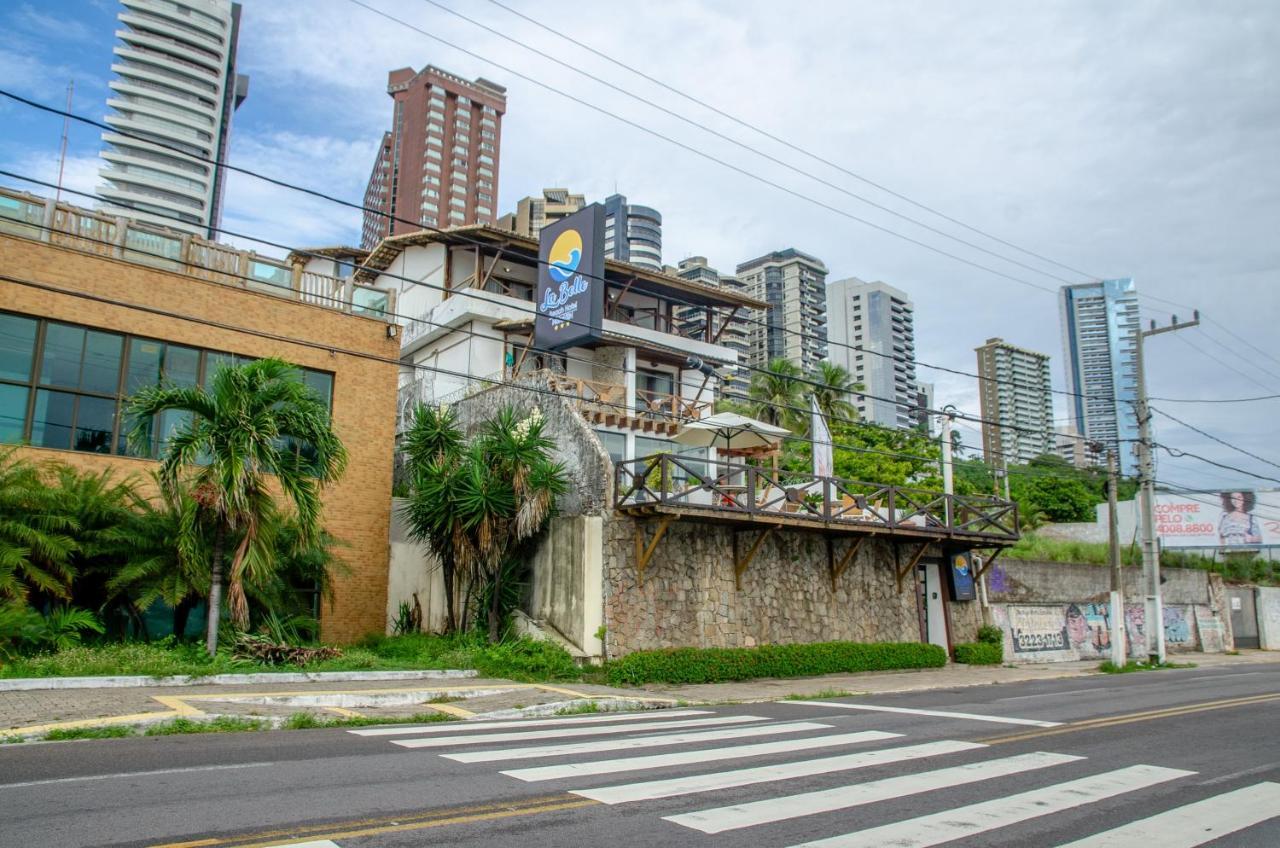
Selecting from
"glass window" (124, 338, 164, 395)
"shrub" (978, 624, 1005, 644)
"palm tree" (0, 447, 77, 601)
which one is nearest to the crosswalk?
"palm tree" (0, 447, 77, 601)

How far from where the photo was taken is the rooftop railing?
1755cm

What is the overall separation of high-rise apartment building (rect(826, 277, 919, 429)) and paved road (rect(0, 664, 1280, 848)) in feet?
366

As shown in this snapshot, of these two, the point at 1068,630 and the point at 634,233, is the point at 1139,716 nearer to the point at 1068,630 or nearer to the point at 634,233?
the point at 1068,630

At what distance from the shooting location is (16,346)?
17.4m

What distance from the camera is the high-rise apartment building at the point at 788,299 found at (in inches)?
4294

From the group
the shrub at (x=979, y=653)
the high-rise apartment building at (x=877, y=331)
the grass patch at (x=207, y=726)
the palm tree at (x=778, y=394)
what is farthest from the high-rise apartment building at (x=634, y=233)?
the grass patch at (x=207, y=726)

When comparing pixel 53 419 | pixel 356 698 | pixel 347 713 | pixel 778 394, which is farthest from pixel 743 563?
pixel 778 394

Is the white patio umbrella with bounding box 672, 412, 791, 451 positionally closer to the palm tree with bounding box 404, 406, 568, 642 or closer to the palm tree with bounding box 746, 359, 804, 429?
the palm tree with bounding box 404, 406, 568, 642

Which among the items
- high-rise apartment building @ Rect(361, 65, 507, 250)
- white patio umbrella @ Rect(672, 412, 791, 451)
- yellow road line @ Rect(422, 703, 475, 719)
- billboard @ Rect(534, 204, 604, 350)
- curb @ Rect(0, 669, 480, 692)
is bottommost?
yellow road line @ Rect(422, 703, 475, 719)

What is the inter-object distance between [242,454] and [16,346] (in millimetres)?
5743

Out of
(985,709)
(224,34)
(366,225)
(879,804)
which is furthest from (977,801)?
(366,225)

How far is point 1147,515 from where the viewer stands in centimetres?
2688

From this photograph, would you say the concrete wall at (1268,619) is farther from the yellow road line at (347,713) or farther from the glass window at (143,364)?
the glass window at (143,364)

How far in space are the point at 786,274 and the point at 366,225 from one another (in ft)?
242
